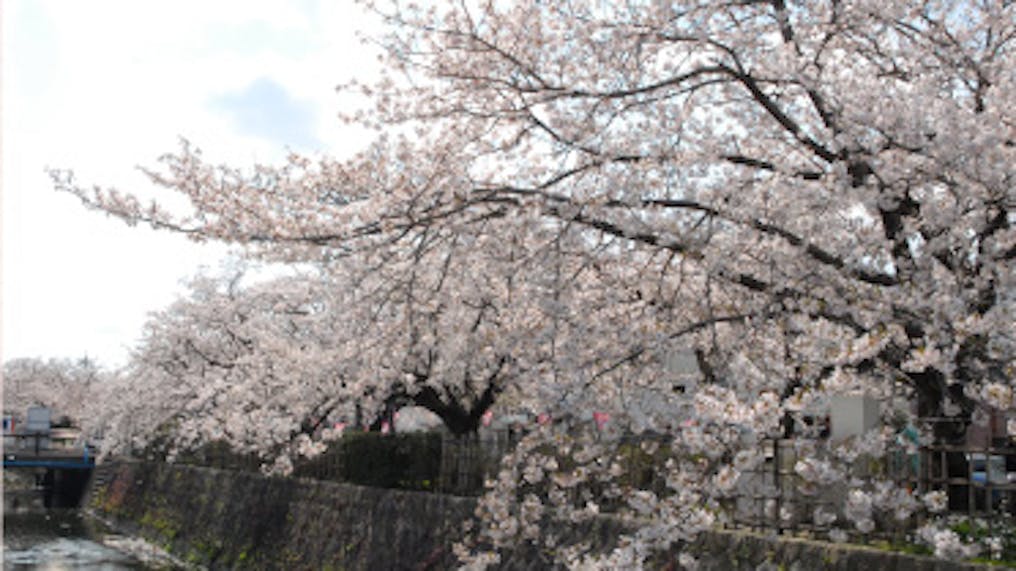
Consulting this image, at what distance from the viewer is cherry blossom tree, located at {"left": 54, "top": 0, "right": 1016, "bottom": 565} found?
23.5 ft

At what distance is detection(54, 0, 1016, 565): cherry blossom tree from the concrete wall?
1.43 m

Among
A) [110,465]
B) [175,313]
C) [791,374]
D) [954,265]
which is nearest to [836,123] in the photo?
[954,265]

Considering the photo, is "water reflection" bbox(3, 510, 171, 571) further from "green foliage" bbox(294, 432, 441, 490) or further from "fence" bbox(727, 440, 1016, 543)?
"fence" bbox(727, 440, 1016, 543)

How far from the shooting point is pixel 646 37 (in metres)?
8.05

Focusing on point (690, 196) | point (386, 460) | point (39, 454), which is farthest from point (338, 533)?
point (39, 454)

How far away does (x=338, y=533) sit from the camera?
16859 millimetres

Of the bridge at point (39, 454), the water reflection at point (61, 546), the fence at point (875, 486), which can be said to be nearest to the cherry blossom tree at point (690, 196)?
the fence at point (875, 486)

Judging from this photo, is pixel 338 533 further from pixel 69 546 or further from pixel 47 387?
pixel 47 387

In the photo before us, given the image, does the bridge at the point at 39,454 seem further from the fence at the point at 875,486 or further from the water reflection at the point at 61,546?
the fence at the point at 875,486

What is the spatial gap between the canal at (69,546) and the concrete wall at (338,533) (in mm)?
779

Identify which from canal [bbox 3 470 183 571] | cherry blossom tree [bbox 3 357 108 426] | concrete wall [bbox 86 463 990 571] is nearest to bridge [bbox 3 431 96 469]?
canal [bbox 3 470 183 571]

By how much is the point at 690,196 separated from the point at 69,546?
23363 mm

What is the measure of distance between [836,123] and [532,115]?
98.7 inches

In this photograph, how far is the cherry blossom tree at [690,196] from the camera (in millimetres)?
7176
